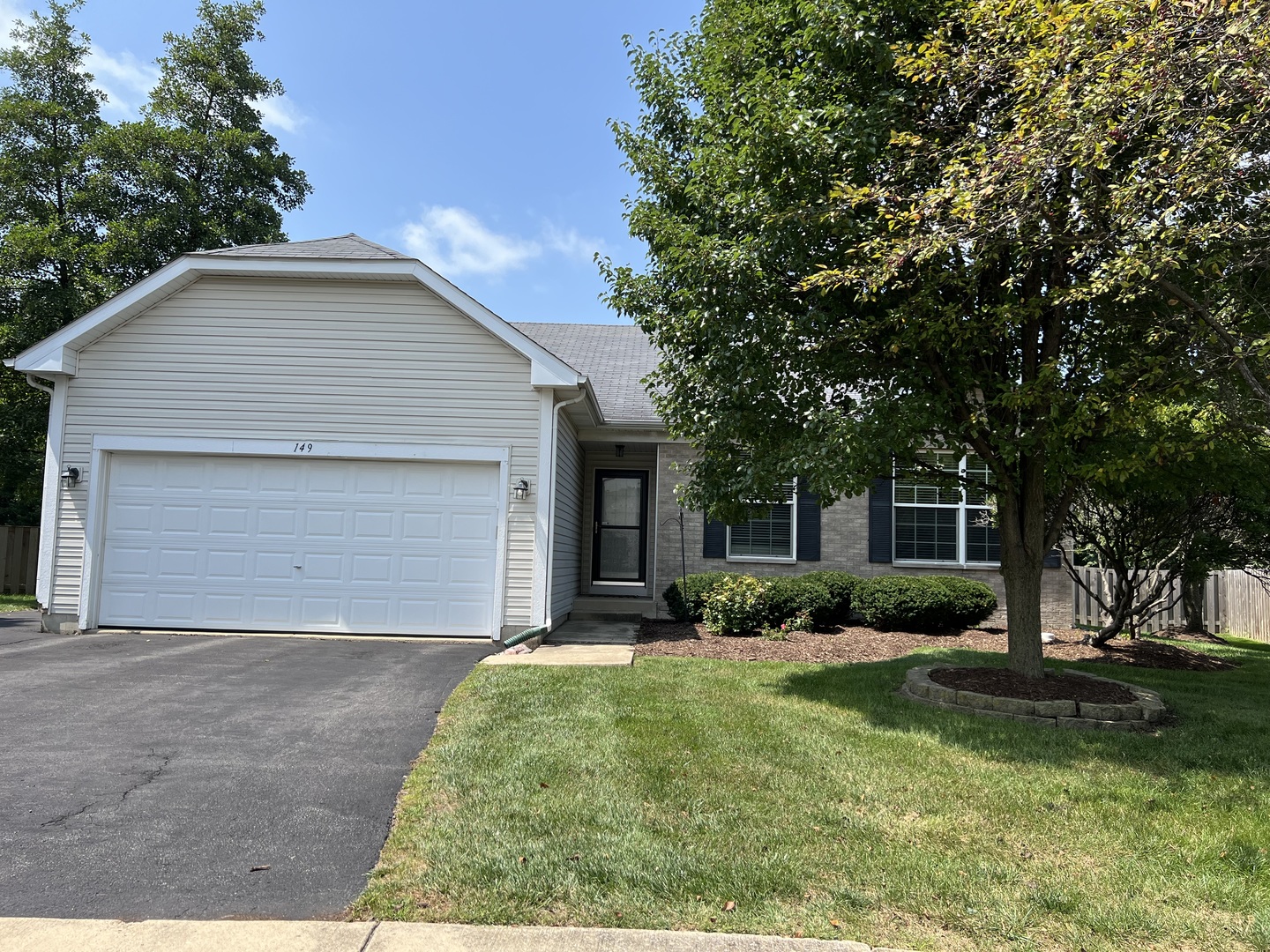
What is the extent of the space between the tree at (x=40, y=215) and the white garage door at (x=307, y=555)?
8.81 meters

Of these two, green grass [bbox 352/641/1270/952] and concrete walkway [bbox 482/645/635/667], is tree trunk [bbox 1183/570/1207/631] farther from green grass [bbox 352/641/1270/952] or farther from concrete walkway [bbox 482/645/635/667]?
concrete walkway [bbox 482/645/635/667]

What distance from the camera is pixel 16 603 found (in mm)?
13773

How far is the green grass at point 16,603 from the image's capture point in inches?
500

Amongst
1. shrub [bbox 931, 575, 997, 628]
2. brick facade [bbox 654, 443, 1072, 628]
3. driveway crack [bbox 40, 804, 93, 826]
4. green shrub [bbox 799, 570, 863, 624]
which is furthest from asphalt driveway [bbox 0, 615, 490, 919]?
shrub [bbox 931, 575, 997, 628]

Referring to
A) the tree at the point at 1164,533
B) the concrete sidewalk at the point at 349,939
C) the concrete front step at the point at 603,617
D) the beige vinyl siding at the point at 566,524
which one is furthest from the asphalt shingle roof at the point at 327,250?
the tree at the point at 1164,533

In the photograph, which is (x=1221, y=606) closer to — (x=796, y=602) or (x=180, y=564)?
(x=796, y=602)

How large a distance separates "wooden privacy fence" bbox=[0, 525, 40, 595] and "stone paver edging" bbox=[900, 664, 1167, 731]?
17.6m

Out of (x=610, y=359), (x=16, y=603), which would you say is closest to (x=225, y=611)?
(x=16, y=603)

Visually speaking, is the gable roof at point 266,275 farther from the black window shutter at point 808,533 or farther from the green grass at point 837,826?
the black window shutter at point 808,533

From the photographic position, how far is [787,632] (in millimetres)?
10695

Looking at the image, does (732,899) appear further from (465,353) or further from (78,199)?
(78,199)

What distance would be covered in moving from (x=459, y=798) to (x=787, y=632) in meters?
7.28

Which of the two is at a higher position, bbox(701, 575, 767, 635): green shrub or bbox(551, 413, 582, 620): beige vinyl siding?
bbox(551, 413, 582, 620): beige vinyl siding

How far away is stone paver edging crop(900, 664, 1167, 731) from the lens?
5.93m
